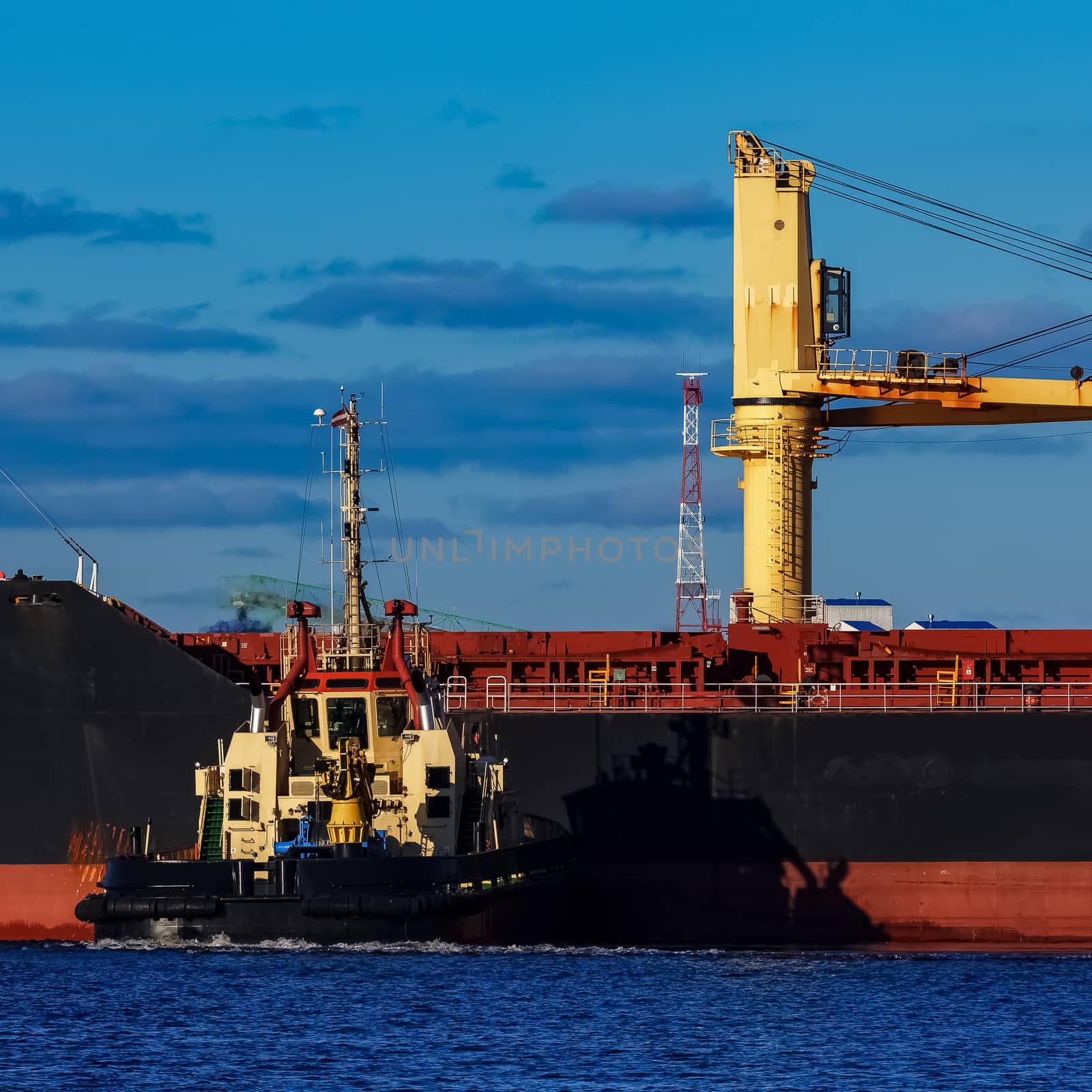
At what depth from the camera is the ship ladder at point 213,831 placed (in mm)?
32219

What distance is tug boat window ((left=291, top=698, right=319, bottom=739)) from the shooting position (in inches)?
1284

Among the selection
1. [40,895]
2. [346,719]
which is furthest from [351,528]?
[40,895]

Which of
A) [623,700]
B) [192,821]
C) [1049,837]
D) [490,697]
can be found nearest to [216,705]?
[192,821]

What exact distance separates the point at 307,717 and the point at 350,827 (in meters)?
2.47

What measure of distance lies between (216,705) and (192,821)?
2.02 meters

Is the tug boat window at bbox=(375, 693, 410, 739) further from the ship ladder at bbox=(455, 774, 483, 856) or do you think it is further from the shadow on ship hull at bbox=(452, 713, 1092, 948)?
the shadow on ship hull at bbox=(452, 713, 1092, 948)

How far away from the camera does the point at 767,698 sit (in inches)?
1443

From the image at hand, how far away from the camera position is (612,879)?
117 feet

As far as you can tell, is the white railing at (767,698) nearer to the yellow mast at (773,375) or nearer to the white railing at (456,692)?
the white railing at (456,692)

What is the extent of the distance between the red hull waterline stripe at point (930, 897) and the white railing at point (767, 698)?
2754 mm

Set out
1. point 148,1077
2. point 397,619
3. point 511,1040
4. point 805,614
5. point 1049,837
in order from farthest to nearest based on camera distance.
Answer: point 805,614 → point 1049,837 → point 397,619 → point 511,1040 → point 148,1077

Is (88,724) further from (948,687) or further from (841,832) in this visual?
(948,687)

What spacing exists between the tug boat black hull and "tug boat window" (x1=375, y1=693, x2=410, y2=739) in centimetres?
302

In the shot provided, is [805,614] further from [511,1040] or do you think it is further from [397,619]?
[511,1040]
